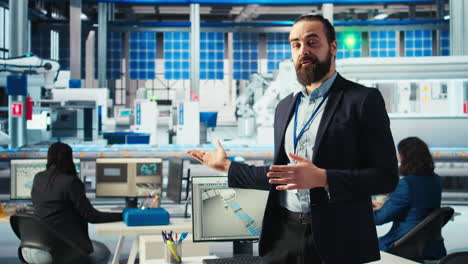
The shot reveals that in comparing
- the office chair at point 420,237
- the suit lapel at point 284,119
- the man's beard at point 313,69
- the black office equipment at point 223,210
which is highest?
the man's beard at point 313,69

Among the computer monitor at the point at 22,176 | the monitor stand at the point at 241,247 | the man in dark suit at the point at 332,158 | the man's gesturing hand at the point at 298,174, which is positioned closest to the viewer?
the man's gesturing hand at the point at 298,174

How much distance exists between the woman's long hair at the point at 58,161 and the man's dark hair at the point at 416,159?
2.29 metres

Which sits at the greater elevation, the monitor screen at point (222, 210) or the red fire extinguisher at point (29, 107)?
the red fire extinguisher at point (29, 107)

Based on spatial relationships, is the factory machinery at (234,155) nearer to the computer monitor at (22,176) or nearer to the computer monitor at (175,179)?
the computer monitor at (22,176)

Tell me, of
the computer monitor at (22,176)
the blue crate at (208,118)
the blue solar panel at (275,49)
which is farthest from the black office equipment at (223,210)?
the blue solar panel at (275,49)

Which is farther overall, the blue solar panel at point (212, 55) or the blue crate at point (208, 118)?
the blue solar panel at point (212, 55)

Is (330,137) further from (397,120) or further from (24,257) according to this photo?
(397,120)

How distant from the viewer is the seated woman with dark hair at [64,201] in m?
4.20

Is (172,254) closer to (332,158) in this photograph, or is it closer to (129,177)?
(332,158)

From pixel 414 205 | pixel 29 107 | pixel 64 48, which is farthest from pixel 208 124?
pixel 414 205

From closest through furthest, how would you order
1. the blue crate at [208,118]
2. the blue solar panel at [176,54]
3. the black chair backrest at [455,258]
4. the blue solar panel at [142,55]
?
the black chair backrest at [455,258], the blue crate at [208,118], the blue solar panel at [176,54], the blue solar panel at [142,55]

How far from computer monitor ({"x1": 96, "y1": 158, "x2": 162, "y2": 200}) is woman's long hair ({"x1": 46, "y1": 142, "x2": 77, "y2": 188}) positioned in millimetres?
850

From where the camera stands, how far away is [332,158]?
1.65 metres

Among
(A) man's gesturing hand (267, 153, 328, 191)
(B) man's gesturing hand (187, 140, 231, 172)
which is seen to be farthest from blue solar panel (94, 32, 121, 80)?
(A) man's gesturing hand (267, 153, 328, 191)
